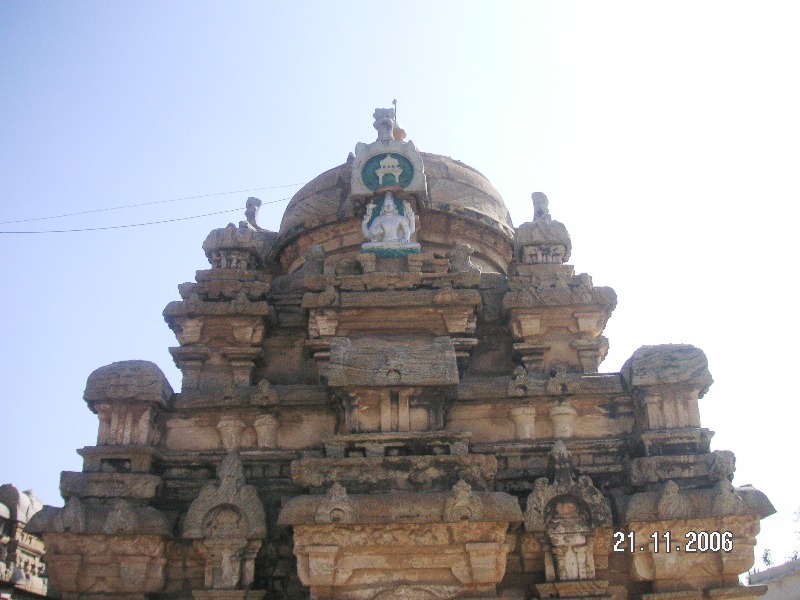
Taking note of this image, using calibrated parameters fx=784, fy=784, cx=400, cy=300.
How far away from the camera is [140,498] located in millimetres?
9086

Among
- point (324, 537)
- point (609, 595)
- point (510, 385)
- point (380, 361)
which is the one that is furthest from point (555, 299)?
point (324, 537)

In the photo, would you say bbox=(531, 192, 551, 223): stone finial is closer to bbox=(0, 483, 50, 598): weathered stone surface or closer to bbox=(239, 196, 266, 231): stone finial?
bbox=(239, 196, 266, 231): stone finial

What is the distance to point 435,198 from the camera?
1403 centimetres

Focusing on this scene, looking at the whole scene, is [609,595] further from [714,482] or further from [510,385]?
[510,385]

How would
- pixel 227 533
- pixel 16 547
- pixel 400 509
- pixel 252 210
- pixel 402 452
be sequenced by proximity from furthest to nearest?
pixel 252 210 → pixel 16 547 → pixel 402 452 → pixel 227 533 → pixel 400 509

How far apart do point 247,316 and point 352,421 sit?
290cm

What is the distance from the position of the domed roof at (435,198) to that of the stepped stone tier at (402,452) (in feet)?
6.09

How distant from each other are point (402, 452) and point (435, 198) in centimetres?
635

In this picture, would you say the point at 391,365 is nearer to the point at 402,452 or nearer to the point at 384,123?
the point at 402,452

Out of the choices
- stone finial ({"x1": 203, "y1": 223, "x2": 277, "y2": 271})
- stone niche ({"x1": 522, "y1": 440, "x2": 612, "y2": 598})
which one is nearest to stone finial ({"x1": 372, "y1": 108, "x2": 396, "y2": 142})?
stone finial ({"x1": 203, "y1": 223, "x2": 277, "y2": 271})

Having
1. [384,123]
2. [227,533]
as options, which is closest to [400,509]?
[227,533]

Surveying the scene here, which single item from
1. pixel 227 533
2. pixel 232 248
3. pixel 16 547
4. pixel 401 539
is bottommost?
pixel 401 539

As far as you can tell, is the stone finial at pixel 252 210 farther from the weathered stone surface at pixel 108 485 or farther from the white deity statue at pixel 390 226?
the weathered stone surface at pixel 108 485

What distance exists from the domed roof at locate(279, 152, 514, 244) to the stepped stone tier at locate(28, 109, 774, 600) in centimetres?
186
